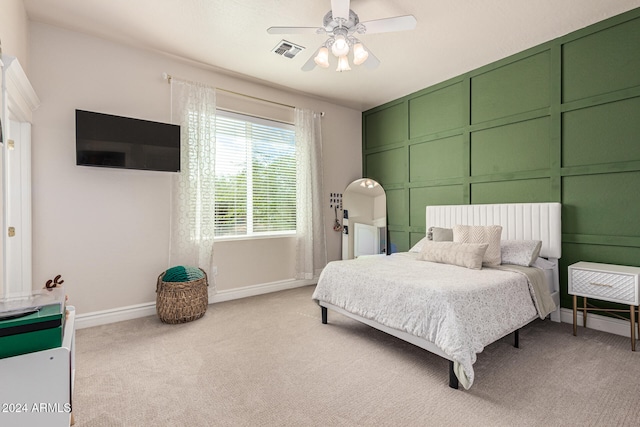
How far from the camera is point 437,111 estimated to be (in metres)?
4.14

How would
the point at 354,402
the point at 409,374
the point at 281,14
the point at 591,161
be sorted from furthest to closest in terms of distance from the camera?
the point at 591,161 < the point at 281,14 < the point at 409,374 < the point at 354,402

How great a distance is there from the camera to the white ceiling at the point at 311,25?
2557 millimetres

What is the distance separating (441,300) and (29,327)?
203 centimetres

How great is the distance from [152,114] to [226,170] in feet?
3.25

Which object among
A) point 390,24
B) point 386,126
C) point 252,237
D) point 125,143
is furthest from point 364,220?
point 125,143

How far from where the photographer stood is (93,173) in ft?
10.1

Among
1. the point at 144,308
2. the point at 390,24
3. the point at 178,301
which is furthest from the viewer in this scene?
the point at 144,308

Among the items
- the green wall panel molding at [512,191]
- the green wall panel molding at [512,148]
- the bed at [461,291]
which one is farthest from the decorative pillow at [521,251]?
the green wall panel molding at [512,148]

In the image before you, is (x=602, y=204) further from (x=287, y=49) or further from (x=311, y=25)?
(x=287, y=49)

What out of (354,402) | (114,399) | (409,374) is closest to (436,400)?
(409,374)

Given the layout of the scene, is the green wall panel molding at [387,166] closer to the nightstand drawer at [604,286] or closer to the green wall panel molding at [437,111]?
the green wall panel molding at [437,111]

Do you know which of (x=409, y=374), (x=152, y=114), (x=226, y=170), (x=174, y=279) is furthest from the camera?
(x=226, y=170)

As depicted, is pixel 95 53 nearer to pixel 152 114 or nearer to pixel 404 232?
pixel 152 114

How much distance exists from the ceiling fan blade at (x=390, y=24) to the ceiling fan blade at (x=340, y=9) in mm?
183
